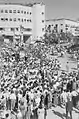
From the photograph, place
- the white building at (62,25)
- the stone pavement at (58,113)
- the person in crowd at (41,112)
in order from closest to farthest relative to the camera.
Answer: the person in crowd at (41,112)
the stone pavement at (58,113)
the white building at (62,25)

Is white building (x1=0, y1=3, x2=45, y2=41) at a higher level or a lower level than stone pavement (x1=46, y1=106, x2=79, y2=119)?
higher

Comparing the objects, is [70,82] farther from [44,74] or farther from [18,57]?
[18,57]

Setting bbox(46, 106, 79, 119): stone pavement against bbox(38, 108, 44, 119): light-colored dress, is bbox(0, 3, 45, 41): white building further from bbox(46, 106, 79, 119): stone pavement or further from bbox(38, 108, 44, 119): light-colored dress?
bbox(38, 108, 44, 119): light-colored dress

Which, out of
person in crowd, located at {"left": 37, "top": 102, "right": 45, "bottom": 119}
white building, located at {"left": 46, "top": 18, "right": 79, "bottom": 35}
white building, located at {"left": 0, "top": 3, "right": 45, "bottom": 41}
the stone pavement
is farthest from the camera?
white building, located at {"left": 46, "top": 18, "right": 79, "bottom": 35}

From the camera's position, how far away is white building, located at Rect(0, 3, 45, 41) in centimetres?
5403

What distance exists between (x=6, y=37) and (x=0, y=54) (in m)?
24.3

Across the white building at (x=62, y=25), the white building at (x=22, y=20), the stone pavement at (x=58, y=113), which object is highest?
the white building at (x=62, y=25)

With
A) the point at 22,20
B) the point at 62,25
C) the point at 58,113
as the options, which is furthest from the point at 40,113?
the point at 62,25

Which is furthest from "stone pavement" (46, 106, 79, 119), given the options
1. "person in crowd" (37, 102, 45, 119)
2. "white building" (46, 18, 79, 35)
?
"white building" (46, 18, 79, 35)

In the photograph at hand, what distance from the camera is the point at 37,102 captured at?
31.0ft

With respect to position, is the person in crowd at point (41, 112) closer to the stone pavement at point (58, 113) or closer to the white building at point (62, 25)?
the stone pavement at point (58, 113)

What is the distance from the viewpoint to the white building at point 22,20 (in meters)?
54.0

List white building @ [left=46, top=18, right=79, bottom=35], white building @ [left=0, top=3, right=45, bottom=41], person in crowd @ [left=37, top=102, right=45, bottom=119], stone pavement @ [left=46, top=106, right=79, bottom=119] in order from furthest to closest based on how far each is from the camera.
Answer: white building @ [left=46, top=18, right=79, bottom=35] → white building @ [left=0, top=3, right=45, bottom=41] → stone pavement @ [left=46, top=106, right=79, bottom=119] → person in crowd @ [left=37, top=102, right=45, bottom=119]

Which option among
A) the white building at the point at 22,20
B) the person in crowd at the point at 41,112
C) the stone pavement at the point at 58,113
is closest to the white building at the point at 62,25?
the white building at the point at 22,20
